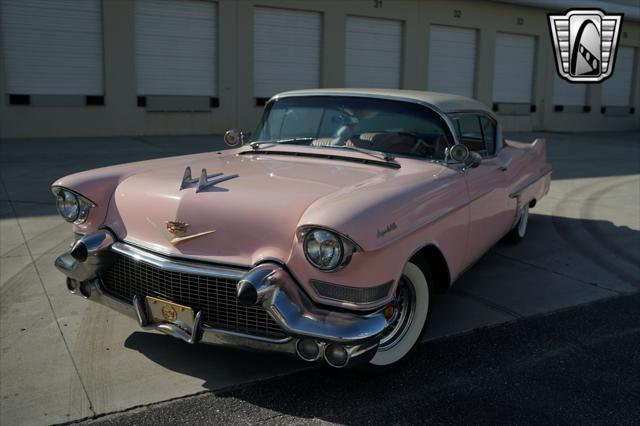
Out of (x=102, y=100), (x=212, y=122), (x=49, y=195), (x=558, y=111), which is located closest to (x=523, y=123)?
(x=558, y=111)

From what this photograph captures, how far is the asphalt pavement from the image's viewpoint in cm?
299

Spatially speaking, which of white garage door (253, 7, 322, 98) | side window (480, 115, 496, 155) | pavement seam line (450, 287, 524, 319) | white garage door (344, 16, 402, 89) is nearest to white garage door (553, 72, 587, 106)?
white garage door (344, 16, 402, 89)

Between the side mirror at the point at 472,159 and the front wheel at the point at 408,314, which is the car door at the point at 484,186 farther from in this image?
the front wheel at the point at 408,314

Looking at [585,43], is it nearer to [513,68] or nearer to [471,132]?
[513,68]

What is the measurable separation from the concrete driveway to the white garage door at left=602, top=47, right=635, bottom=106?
1626cm

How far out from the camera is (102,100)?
47.2 feet

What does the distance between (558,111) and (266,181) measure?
20900 mm

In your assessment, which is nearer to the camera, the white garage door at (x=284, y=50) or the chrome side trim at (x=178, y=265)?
the chrome side trim at (x=178, y=265)

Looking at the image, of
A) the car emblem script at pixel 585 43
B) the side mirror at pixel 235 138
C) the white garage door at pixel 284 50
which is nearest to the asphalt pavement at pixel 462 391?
the side mirror at pixel 235 138

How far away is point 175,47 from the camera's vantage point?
15.0 meters

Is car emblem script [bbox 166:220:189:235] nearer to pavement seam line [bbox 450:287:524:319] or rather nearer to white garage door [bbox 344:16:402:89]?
pavement seam line [bbox 450:287:524:319]

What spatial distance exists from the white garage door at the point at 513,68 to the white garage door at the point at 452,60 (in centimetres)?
108

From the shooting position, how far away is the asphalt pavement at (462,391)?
2.99 m

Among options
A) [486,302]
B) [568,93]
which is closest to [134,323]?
[486,302]
